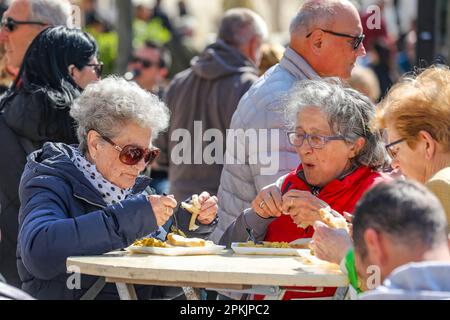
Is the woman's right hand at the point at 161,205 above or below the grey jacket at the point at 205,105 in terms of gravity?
above

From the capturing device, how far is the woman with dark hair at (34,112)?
207 inches

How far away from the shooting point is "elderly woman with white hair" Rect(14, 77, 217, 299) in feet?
13.7

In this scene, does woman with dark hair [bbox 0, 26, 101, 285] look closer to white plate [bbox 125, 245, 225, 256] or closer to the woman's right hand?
white plate [bbox 125, 245, 225, 256]

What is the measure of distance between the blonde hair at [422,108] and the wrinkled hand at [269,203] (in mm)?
600

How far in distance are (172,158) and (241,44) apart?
0.98 m

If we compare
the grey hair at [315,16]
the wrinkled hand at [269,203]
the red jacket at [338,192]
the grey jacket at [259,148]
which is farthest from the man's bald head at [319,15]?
the wrinkled hand at [269,203]

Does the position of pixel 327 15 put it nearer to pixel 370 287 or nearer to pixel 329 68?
pixel 329 68

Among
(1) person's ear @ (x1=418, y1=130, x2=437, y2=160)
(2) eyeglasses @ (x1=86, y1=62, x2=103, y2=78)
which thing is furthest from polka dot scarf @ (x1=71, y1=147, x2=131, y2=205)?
(1) person's ear @ (x1=418, y1=130, x2=437, y2=160)

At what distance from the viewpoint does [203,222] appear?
4.80 m

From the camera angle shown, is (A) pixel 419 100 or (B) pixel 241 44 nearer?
(A) pixel 419 100

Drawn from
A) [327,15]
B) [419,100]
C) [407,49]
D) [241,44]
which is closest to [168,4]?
[407,49]

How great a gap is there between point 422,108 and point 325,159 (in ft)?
2.29

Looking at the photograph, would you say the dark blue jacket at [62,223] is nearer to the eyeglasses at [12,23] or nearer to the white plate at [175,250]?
the white plate at [175,250]

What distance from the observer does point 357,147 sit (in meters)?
4.68
